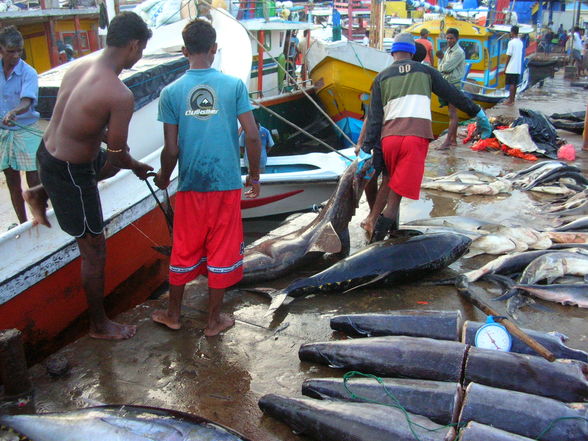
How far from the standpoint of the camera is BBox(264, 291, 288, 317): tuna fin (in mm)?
4043

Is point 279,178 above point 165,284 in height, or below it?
above

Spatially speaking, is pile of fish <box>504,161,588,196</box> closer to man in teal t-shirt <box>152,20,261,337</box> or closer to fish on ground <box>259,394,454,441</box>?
man in teal t-shirt <box>152,20,261,337</box>

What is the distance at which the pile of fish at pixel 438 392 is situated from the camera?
102 inches

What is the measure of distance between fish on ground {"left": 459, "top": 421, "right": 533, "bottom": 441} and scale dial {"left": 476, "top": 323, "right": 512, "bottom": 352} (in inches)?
30.0

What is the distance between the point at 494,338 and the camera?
10.5 feet

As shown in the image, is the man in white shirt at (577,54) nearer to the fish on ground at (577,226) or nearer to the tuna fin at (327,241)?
the fish on ground at (577,226)

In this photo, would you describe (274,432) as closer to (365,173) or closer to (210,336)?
(210,336)

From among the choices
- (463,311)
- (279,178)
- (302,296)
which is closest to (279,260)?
(302,296)

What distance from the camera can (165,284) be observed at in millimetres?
6395

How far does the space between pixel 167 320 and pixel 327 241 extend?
1529mm

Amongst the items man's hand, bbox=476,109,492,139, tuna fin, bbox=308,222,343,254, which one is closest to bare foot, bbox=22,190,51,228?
tuna fin, bbox=308,222,343,254

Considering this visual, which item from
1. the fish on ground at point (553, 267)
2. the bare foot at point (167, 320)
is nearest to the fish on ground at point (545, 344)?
the fish on ground at point (553, 267)

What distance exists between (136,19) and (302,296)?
241cm

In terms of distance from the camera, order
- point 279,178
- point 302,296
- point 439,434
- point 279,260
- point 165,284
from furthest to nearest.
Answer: point 279,178 < point 165,284 < point 279,260 < point 302,296 < point 439,434
